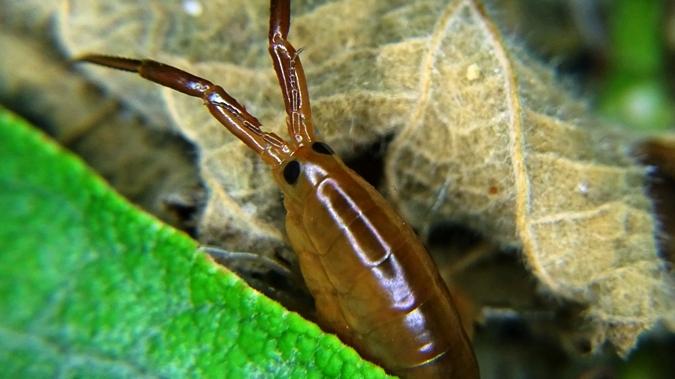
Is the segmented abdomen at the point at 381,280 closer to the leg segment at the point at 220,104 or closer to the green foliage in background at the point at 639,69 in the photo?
the leg segment at the point at 220,104

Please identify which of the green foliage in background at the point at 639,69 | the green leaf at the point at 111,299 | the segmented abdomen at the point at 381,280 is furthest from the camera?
the green foliage in background at the point at 639,69

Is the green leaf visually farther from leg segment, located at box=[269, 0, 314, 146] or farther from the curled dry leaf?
leg segment, located at box=[269, 0, 314, 146]

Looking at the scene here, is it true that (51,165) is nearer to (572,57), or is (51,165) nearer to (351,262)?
(351,262)

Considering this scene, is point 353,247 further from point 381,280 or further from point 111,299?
point 111,299

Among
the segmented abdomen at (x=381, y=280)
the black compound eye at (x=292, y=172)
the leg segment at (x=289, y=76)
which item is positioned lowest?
the segmented abdomen at (x=381, y=280)

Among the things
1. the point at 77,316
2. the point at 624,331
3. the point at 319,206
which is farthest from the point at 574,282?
the point at 77,316

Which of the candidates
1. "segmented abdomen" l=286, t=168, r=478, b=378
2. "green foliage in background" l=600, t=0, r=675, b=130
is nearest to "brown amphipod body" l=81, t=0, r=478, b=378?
"segmented abdomen" l=286, t=168, r=478, b=378

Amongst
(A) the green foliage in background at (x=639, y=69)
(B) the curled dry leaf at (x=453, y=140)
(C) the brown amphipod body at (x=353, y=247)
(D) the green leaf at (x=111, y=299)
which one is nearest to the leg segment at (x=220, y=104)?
(C) the brown amphipod body at (x=353, y=247)
